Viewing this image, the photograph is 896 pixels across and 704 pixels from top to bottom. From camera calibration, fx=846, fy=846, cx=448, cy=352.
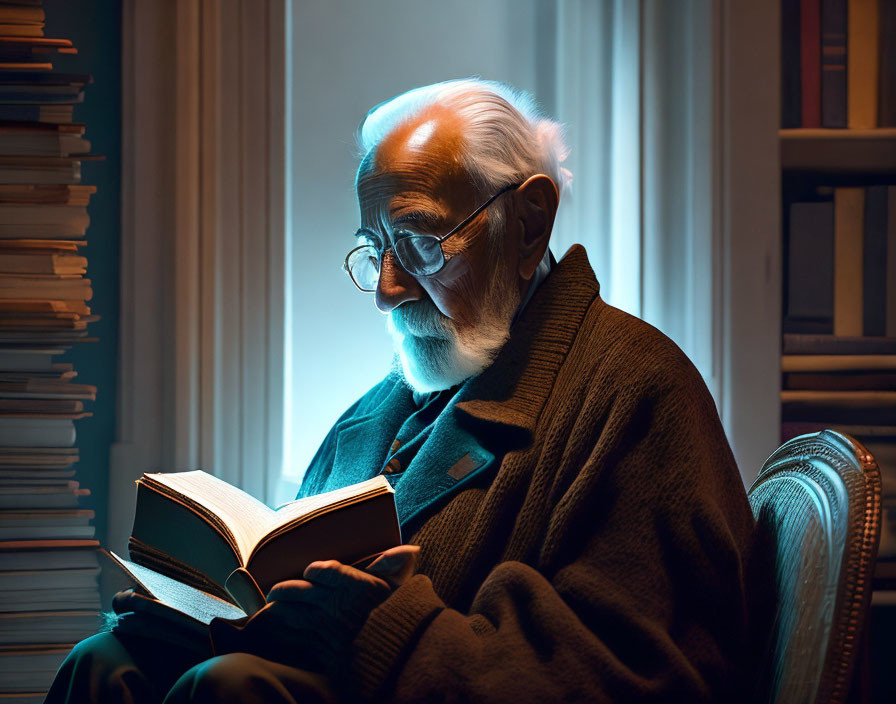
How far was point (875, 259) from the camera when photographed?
1.56m

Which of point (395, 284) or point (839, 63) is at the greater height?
point (839, 63)

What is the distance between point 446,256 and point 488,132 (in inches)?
8.1

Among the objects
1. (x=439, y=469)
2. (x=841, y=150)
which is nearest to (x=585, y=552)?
(x=439, y=469)

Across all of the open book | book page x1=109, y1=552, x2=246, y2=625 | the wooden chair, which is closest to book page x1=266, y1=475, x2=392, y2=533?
the open book

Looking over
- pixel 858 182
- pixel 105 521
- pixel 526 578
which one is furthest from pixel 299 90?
pixel 526 578

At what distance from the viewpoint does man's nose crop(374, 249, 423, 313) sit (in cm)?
134

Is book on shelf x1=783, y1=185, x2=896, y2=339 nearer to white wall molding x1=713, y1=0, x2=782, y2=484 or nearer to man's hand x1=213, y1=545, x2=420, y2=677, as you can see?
white wall molding x1=713, y1=0, x2=782, y2=484

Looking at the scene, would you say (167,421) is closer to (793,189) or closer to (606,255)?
(606,255)

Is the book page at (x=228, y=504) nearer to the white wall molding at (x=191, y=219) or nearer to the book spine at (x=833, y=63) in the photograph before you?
the white wall molding at (x=191, y=219)

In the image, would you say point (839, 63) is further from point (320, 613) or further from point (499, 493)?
point (320, 613)

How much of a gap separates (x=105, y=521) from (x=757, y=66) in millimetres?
1633

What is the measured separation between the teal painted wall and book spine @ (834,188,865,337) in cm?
147

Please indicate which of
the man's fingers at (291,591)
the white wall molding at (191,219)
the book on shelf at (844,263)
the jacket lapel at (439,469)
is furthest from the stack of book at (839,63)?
the man's fingers at (291,591)

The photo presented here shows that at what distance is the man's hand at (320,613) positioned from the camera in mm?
959
